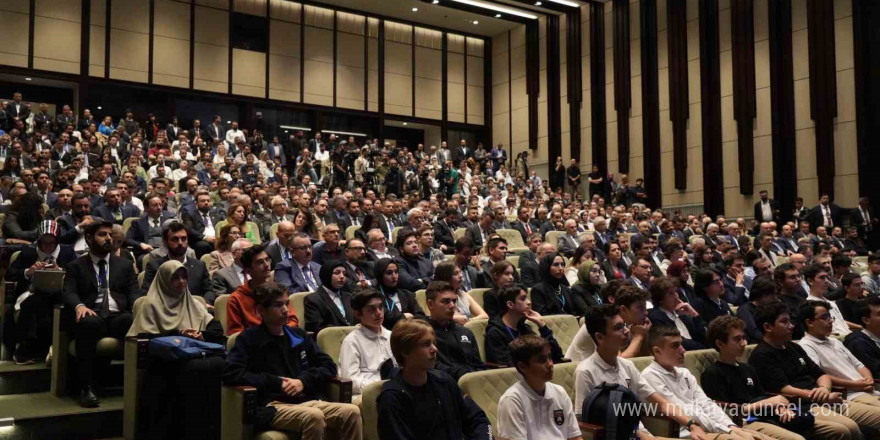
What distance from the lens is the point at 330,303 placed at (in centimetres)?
423

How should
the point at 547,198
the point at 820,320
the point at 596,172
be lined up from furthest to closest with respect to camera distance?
the point at 596,172
the point at 547,198
the point at 820,320

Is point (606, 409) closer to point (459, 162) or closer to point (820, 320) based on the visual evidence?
point (820, 320)

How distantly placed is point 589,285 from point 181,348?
305 centimetres

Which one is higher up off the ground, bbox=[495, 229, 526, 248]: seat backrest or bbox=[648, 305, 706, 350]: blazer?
bbox=[495, 229, 526, 248]: seat backrest

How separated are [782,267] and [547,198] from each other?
9.37 metres

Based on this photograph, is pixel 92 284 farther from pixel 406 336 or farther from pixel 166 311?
pixel 406 336

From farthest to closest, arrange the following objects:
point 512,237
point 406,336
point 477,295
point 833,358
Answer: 1. point 512,237
2. point 477,295
3. point 833,358
4. point 406,336

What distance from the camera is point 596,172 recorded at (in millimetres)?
16031

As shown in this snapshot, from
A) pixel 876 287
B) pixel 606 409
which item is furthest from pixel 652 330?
pixel 876 287

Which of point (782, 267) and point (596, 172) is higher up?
point (596, 172)

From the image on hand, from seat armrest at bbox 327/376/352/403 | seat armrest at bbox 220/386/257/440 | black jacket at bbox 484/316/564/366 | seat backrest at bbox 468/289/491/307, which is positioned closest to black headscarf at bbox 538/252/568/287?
seat backrest at bbox 468/289/491/307

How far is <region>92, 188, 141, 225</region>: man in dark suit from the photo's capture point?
23.6ft

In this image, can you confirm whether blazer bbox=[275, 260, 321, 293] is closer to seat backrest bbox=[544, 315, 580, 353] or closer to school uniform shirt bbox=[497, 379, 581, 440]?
seat backrest bbox=[544, 315, 580, 353]

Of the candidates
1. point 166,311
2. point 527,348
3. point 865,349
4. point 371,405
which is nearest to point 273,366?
point 371,405
